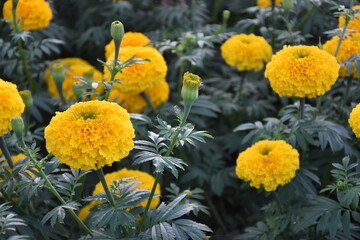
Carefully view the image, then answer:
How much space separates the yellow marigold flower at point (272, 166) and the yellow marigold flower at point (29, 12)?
1.60 m

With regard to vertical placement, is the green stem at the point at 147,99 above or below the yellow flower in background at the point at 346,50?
below

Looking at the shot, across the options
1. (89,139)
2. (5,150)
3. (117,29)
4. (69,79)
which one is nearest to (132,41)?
(69,79)

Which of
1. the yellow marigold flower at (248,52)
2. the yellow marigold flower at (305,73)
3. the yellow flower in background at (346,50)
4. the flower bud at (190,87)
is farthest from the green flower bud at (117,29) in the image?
the yellow flower in background at (346,50)

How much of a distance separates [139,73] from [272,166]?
0.86m

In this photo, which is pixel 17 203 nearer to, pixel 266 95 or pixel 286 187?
pixel 286 187

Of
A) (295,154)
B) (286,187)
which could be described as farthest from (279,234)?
(295,154)

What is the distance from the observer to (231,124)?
3227 mm

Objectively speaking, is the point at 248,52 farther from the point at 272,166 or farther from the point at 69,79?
the point at 69,79

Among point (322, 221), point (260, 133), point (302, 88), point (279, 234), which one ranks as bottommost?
point (279, 234)

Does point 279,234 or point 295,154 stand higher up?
point 295,154

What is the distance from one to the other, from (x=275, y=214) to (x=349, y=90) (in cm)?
86

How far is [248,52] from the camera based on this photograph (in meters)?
2.78

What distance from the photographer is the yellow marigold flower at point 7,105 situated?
181cm

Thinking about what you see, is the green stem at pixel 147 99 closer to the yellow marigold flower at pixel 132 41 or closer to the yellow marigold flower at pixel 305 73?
the yellow marigold flower at pixel 132 41
